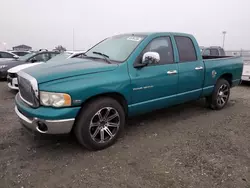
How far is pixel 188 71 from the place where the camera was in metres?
4.50

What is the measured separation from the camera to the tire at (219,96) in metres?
5.40

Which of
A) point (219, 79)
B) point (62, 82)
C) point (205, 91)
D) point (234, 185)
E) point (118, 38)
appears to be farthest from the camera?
point (219, 79)

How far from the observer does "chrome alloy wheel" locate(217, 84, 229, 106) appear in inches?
218

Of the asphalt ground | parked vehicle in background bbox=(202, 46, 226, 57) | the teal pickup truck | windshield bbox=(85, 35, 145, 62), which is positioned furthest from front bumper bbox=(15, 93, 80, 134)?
parked vehicle in background bbox=(202, 46, 226, 57)

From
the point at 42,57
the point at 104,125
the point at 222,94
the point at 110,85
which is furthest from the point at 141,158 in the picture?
the point at 42,57

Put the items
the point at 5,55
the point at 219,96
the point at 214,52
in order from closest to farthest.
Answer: the point at 219,96 < the point at 214,52 < the point at 5,55

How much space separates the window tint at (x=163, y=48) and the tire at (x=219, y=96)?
5.83ft

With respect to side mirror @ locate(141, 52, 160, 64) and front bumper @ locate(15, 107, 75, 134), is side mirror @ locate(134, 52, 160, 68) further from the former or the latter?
front bumper @ locate(15, 107, 75, 134)

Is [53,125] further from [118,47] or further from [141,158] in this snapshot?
[118,47]

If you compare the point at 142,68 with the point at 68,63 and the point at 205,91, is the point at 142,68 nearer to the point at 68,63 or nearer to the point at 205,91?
the point at 68,63

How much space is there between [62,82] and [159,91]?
1.78 m

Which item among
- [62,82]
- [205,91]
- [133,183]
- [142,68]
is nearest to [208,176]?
[133,183]

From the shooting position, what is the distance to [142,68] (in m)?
3.75

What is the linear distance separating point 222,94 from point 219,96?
0.13 meters
